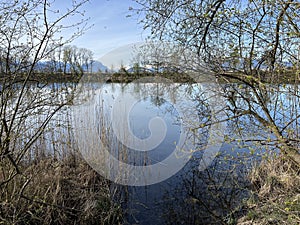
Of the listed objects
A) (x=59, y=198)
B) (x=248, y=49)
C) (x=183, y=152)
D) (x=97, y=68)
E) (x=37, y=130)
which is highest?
(x=97, y=68)

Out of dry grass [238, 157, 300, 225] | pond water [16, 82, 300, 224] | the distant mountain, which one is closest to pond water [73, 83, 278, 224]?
pond water [16, 82, 300, 224]

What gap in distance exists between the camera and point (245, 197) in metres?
3.14

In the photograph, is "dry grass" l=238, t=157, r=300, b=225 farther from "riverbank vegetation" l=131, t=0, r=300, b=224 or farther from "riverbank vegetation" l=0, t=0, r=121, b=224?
"riverbank vegetation" l=0, t=0, r=121, b=224

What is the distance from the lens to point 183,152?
3.51 metres

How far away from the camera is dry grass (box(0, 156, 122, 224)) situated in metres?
2.44

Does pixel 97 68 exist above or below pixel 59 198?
above

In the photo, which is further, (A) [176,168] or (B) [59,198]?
(A) [176,168]

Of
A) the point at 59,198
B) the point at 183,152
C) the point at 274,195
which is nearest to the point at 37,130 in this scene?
the point at 59,198

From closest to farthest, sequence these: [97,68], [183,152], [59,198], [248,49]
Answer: [248,49]
[59,198]
[183,152]
[97,68]

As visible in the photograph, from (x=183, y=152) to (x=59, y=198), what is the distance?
1716 mm

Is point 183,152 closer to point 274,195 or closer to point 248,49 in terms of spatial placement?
point 274,195

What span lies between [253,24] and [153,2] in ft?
3.09

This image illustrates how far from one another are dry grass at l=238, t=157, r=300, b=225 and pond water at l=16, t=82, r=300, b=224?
169 mm

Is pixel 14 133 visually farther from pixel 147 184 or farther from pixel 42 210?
pixel 147 184
